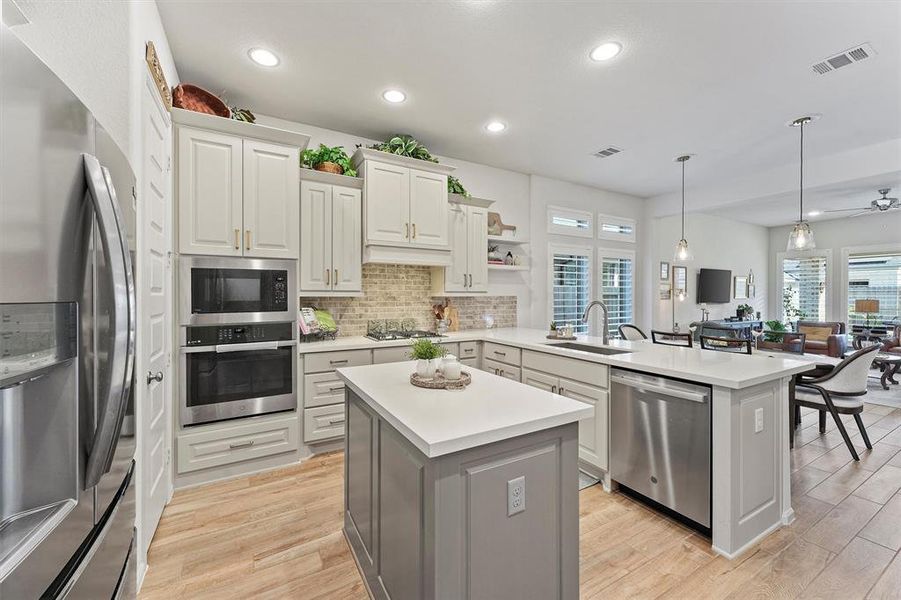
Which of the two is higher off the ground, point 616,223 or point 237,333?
point 616,223

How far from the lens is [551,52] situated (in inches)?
102

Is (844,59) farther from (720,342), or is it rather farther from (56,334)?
(56,334)

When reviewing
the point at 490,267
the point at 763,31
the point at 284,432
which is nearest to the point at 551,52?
the point at 763,31

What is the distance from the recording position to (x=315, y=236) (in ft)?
10.9

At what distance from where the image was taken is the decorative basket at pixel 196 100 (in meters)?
2.65

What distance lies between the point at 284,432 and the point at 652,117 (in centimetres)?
412

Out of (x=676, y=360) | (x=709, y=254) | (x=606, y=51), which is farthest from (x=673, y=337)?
(x=709, y=254)

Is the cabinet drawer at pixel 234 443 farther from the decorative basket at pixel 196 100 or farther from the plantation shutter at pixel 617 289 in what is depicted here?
the plantation shutter at pixel 617 289

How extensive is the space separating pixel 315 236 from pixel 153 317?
1502 mm

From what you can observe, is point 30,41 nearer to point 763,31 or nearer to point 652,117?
point 763,31

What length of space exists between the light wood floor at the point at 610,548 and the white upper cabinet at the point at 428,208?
2239mm

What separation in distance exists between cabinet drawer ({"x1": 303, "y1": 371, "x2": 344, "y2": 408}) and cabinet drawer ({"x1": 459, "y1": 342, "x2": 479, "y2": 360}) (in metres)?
1.23

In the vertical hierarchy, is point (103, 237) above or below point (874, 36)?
below

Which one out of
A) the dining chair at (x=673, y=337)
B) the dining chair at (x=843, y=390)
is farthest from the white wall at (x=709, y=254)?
the dining chair at (x=843, y=390)
